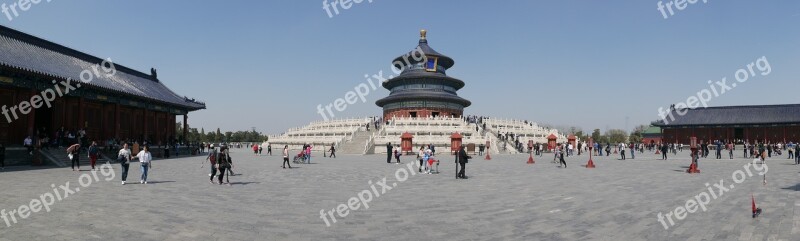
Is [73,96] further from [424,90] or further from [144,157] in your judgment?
[424,90]

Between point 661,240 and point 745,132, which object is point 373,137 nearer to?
point 661,240

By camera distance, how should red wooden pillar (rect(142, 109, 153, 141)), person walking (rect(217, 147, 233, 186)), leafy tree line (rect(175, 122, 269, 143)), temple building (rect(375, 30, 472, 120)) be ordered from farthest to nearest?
leafy tree line (rect(175, 122, 269, 143))
temple building (rect(375, 30, 472, 120))
red wooden pillar (rect(142, 109, 153, 141))
person walking (rect(217, 147, 233, 186))

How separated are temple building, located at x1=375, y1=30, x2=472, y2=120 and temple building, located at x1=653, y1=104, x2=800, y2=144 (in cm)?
3045

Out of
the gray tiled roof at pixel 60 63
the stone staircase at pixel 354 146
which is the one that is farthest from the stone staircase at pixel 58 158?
the stone staircase at pixel 354 146

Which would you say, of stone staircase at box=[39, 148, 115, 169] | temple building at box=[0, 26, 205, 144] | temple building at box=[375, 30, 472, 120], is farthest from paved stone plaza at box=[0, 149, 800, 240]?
temple building at box=[375, 30, 472, 120]

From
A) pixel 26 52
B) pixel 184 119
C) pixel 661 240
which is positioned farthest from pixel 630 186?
pixel 184 119

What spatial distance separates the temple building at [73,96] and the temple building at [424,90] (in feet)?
89.6

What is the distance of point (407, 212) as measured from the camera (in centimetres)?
931

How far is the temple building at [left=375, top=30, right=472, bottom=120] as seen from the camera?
6100 cm

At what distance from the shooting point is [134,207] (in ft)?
31.6

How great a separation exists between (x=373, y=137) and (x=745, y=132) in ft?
176

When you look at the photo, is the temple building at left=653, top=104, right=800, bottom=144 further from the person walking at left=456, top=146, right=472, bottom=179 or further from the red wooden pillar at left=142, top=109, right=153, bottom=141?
the red wooden pillar at left=142, top=109, right=153, bottom=141

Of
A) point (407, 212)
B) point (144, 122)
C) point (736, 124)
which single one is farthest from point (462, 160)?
point (736, 124)

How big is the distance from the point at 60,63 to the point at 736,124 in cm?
7563
